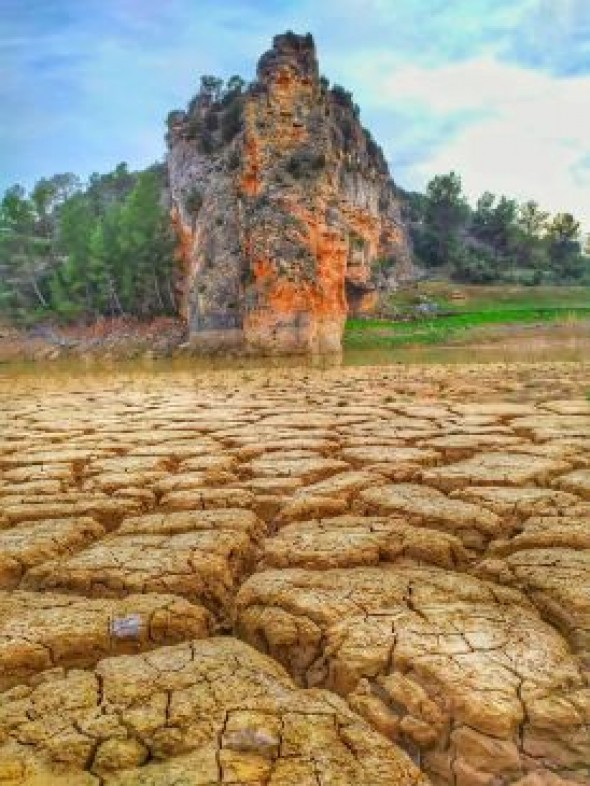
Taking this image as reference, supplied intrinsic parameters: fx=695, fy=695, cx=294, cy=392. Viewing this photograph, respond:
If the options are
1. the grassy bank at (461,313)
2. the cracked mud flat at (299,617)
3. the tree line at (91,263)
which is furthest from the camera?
the tree line at (91,263)

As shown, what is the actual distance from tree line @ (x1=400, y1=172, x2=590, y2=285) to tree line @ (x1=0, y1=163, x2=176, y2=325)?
73.1ft

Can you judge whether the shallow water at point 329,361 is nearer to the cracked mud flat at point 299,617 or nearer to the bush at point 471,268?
the cracked mud flat at point 299,617

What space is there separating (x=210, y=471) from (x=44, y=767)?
2.34m

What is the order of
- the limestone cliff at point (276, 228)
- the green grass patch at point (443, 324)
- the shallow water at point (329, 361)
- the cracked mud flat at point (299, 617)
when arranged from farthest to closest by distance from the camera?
1. the green grass patch at point (443, 324)
2. the limestone cliff at point (276, 228)
3. the shallow water at point (329, 361)
4. the cracked mud flat at point (299, 617)

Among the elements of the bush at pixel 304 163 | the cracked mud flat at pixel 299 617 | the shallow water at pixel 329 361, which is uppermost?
the bush at pixel 304 163

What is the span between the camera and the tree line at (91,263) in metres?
37.4

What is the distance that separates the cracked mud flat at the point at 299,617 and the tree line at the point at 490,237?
50.3 m

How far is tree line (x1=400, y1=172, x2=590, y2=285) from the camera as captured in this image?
181 ft

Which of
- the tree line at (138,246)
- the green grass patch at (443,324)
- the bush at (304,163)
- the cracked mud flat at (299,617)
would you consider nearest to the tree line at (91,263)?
the tree line at (138,246)

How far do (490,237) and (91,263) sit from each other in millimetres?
36507

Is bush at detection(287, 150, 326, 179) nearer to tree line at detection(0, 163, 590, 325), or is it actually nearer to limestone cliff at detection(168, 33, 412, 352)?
limestone cliff at detection(168, 33, 412, 352)

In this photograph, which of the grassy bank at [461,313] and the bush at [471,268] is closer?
the grassy bank at [461,313]

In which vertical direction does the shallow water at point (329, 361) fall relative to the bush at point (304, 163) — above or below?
below

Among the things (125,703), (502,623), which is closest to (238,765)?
(125,703)
